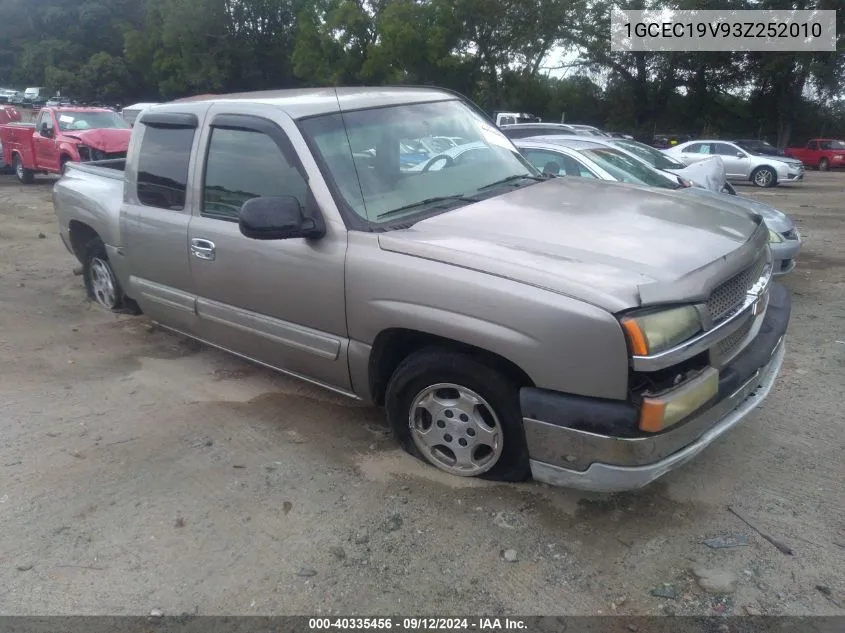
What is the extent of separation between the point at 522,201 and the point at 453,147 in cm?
71

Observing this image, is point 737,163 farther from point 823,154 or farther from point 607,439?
point 607,439

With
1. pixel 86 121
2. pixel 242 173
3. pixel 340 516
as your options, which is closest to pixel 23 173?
pixel 86 121

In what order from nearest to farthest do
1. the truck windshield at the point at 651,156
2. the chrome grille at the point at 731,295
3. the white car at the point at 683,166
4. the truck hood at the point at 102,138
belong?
the chrome grille at the point at 731,295, the white car at the point at 683,166, the truck windshield at the point at 651,156, the truck hood at the point at 102,138

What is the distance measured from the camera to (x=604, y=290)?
2.82 m

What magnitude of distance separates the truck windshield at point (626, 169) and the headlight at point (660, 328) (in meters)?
4.63

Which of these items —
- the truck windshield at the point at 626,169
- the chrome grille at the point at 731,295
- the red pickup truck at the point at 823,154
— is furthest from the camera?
the red pickup truck at the point at 823,154

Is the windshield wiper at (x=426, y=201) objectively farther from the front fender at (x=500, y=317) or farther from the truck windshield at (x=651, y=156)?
the truck windshield at (x=651, y=156)

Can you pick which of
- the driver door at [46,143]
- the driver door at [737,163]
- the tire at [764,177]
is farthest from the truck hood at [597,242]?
the driver door at [737,163]

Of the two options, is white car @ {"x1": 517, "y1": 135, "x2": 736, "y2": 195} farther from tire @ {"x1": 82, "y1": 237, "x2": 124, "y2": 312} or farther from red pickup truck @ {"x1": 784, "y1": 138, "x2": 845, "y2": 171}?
red pickup truck @ {"x1": 784, "y1": 138, "x2": 845, "y2": 171}

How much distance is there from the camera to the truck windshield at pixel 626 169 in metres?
7.36

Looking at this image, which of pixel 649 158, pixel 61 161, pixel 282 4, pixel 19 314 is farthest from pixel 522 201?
pixel 282 4

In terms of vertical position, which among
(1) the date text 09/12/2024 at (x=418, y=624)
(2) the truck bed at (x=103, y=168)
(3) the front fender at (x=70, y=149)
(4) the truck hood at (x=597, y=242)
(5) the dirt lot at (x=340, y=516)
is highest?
(3) the front fender at (x=70, y=149)

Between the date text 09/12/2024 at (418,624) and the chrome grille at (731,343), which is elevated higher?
the chrome grille at (731,343)

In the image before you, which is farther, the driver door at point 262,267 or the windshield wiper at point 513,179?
the windshield wiper at point 513,179
